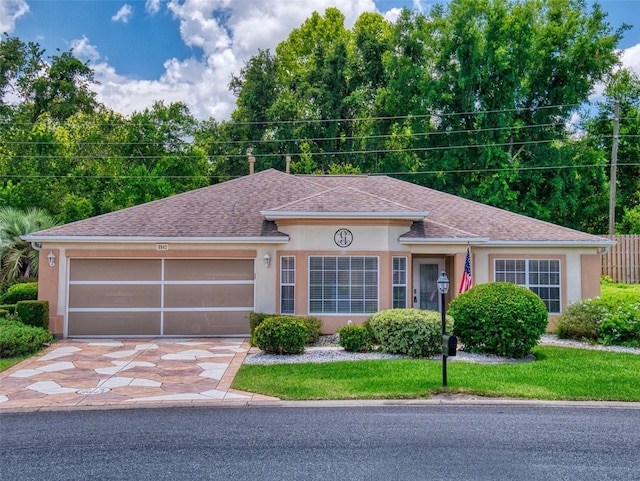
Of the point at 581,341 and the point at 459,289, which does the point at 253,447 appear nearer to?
the point at 459,289

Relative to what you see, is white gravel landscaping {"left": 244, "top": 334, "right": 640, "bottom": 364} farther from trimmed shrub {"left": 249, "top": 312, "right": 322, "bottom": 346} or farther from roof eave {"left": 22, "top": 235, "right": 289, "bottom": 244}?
roof eave {"left": 22, "top": 235, "right": 289, "bottom": 244}

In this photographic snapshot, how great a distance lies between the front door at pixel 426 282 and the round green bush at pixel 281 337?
5.47 meters

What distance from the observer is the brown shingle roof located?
14938 mm

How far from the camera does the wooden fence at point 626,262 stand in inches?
917

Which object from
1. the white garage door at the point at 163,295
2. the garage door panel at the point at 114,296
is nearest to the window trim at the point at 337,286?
the white garage door at the point at 163,295

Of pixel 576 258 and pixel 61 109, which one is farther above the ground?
pixel 61 109

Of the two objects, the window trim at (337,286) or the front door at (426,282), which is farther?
the front door at (426,282)

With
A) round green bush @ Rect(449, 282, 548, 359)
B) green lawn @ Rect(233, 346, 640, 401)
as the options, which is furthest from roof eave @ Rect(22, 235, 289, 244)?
round green bush @ Rect(449, 282, 548, 359)

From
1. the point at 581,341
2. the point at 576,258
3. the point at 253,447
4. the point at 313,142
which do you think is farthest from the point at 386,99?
the point at 253,447

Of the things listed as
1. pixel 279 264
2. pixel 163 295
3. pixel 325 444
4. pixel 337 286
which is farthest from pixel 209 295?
pixel 325 444

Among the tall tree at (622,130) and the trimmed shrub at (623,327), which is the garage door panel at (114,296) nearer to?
the trimmed shrub at (623,327)

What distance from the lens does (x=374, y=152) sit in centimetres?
3341

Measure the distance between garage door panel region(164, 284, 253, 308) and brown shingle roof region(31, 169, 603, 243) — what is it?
1.56 metres

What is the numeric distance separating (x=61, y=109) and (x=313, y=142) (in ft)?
59.0
